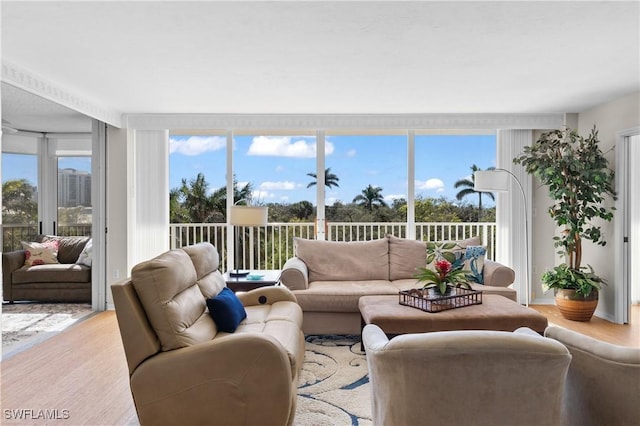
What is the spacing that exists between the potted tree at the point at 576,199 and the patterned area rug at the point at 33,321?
5.41 m

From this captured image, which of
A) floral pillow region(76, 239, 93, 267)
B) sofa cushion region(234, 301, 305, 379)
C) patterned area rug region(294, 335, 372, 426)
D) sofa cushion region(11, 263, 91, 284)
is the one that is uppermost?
floral pillow region(76, 239, 93, 267)

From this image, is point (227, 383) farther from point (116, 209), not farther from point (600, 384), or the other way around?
point (116, 209)

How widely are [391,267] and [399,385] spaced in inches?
136

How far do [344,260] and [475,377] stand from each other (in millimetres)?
3423

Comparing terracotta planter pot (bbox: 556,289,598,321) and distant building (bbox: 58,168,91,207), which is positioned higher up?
distant building (bbox: 58,168,91,207)

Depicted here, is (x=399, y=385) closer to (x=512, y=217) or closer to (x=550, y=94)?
(x=550, y=94)

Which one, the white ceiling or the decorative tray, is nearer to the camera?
the white ceiling

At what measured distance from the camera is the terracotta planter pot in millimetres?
4809

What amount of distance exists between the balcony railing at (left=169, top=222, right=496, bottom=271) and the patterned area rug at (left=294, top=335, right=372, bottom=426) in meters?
2.40

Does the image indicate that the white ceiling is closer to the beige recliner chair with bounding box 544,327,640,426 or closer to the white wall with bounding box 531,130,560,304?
the white wall with bounding box 531,130,560,304

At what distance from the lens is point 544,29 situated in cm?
290

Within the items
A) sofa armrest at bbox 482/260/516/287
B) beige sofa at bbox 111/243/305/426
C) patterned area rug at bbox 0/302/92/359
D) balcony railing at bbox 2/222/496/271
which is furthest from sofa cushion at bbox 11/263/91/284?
sofa armrest at bbox 482/260/516/287

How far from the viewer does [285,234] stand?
6375 mm

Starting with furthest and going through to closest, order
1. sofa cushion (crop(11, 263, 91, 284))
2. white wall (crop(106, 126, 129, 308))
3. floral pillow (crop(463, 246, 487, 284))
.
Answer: sofa cushion (crop(11, 263, 91, 284))
white wall (crop(106, 126, 129, 308))
floral pillow (crop(463, 246, 487, 284))
